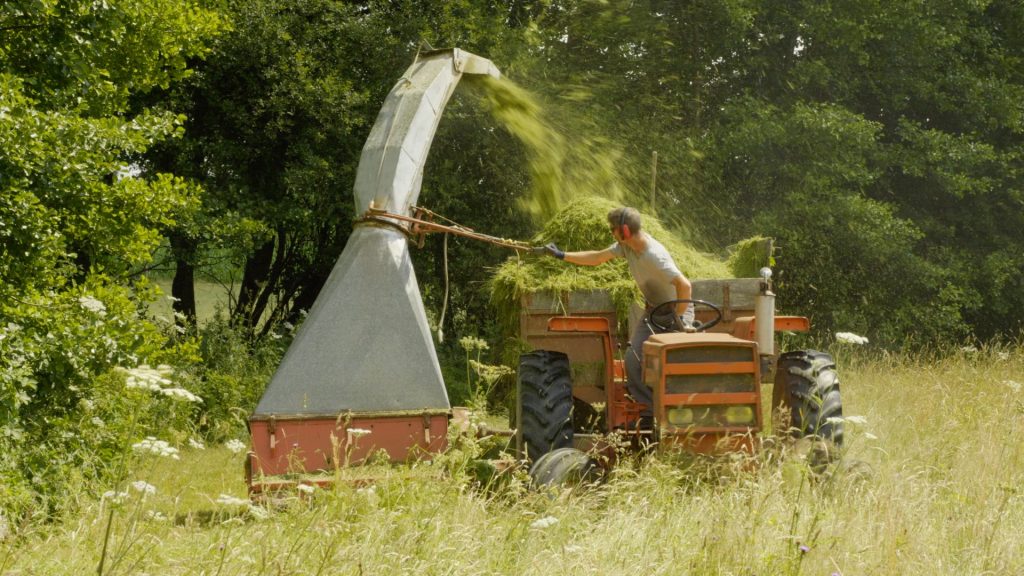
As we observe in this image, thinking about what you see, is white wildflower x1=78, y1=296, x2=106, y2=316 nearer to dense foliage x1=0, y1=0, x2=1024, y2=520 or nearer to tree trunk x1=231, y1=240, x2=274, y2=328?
dense foliage x1=0, y1=0, x2=1024, y2=520

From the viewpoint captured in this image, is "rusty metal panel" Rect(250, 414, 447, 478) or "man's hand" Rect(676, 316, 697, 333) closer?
"rusty metal panel" Rect(250, 414, 447, 478)

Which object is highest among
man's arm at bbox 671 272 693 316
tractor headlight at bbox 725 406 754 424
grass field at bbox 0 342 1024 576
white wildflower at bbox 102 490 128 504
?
man's arm at bbox 671 272 693 316

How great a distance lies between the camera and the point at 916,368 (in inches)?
469

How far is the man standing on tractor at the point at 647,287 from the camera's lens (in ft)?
21.3

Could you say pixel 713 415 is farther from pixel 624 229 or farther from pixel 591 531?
pixel 624 229

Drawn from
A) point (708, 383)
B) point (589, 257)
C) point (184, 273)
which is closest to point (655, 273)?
point (589, 257)

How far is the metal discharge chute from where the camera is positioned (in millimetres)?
6395

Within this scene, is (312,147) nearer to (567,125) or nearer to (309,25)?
(309,25)

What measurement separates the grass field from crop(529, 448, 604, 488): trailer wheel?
13cm

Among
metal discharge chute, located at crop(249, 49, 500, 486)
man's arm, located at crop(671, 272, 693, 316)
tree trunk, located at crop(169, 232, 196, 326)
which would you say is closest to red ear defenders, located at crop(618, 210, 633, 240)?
man's arm, located at crop(671, 272, 693, 316)

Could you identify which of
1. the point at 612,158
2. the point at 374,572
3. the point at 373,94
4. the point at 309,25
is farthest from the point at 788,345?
the point at 374,572

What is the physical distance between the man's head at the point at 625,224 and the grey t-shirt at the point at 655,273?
0.10m

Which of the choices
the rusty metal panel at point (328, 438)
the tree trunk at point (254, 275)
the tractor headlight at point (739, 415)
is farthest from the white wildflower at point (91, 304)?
the tree trunk at point (254, 275)

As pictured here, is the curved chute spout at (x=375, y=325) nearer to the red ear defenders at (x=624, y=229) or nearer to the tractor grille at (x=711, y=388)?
the red ear defenders at (x=624, y=229)
